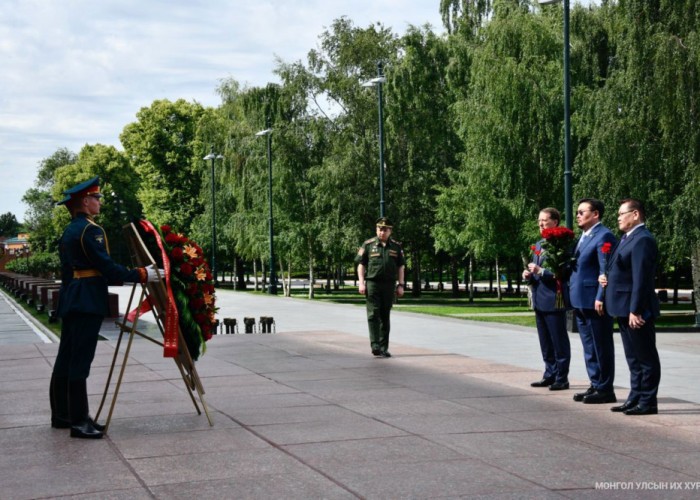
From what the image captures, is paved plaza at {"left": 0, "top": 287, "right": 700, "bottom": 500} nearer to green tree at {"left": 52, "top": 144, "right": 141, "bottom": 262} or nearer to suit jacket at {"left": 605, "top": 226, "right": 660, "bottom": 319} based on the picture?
suit jacket at {"left": 605, "top": 226, "right": 660, "bottom": 319}

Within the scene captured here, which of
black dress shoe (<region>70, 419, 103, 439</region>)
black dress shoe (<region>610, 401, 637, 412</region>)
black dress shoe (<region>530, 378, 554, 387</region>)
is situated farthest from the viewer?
black dress shoe (<region>530, 378, 554, 387</region>)

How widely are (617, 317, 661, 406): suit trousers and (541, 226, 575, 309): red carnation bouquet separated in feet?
3.85

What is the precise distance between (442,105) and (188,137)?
35.6m

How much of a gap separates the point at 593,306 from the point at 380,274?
15.5 ft

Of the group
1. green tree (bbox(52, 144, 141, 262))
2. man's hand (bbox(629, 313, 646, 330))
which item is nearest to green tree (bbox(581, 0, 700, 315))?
man's hand (bbox(629, 313, 646, 330))

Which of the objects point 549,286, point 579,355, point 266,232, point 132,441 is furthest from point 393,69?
point 132,441

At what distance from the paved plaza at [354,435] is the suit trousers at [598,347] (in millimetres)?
385

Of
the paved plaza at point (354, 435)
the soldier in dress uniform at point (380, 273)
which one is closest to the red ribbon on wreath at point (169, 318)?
the paved plaza at point (354, 435)

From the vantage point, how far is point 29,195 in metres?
120

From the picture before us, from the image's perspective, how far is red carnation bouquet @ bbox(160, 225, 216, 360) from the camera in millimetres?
8141

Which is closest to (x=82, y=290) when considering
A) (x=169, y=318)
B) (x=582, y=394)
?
(x=169, y=318)

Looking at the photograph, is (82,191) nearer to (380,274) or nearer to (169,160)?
(380,274)

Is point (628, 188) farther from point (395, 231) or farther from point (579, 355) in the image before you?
point (395, 231)

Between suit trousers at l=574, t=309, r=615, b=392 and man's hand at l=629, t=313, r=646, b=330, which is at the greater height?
man's hand at l=629, t=313, r=646, b=330
